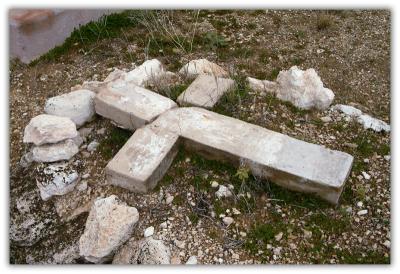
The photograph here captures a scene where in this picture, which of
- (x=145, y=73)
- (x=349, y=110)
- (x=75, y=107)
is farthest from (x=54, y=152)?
(x=349, y=110)

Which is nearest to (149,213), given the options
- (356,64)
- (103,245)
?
(103,245)

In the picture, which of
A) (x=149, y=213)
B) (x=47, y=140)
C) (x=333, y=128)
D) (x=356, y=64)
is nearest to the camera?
(x=149, y=213)

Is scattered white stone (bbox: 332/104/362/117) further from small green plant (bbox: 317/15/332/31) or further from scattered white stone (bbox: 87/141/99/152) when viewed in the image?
scattered white stone (bbox: 87/141/99/152)

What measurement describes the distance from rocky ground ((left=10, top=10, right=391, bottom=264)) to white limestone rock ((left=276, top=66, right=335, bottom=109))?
81mm

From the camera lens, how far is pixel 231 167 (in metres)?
3.83

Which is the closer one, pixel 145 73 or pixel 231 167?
pixel 231 167

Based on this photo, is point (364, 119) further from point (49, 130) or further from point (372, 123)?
point (49, 130)

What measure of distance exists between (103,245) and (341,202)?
1768 millimetres

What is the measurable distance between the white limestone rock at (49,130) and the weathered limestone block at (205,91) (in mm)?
951

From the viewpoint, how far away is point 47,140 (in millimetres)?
3961

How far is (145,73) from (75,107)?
0.77 meters

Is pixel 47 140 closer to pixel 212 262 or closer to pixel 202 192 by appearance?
pixel 202 192

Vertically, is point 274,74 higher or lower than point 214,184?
higher

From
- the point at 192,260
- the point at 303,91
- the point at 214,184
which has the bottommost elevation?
the point at 192,260
